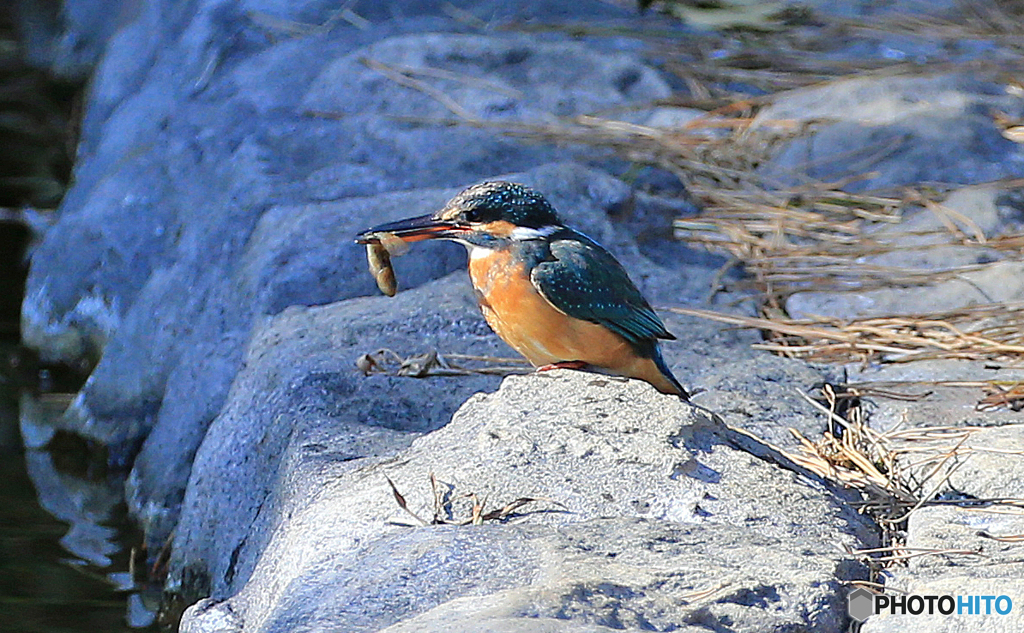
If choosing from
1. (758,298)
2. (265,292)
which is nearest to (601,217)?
(758,298)

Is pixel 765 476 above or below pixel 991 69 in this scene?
above

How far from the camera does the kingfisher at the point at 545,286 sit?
276 centimetres

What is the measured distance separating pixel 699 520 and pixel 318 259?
1814 millimetres

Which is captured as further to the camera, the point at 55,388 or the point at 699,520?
the point at 55,388

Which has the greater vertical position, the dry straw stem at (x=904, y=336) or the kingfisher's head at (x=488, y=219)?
the kingfisher's head at (x=488, y=219)

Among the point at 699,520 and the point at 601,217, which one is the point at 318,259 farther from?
the point at 699,520

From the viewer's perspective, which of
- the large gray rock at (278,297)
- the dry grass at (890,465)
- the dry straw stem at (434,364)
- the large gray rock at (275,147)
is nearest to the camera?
the dry grass at (890,465)

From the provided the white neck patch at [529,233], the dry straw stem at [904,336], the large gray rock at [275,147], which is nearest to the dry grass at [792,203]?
the dry straw stem at [904,336]

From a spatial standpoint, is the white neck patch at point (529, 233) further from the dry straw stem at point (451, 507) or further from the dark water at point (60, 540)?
the dark water at point (60, 540)

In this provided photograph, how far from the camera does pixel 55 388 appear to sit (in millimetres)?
4828

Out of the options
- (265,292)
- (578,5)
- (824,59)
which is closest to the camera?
(265,292)

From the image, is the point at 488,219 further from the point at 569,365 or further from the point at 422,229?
the point at 569,365

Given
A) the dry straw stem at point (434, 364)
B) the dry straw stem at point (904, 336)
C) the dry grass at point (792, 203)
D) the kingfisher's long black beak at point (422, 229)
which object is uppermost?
the kingfisher's long black beak at point (422, 229)

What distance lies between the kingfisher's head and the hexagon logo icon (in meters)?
1.11
